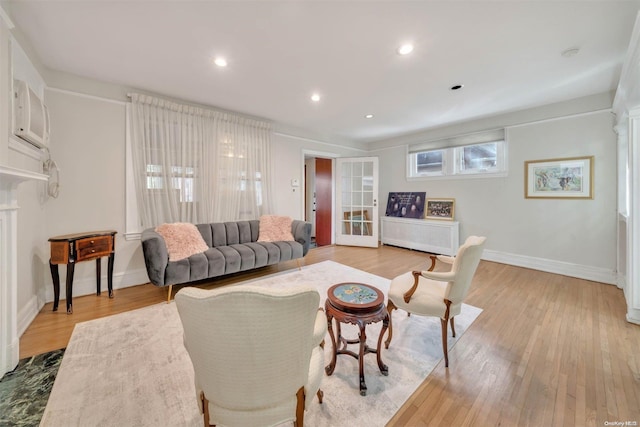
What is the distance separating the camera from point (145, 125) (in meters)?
3.17

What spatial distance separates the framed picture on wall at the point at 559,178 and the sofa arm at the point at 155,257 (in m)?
5.35

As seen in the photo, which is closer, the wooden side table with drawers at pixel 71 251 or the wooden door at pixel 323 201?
the wooden side table with drawers at pixel 71 251

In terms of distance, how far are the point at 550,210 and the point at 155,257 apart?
5515 mm

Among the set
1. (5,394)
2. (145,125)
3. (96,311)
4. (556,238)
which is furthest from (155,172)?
(556,238)

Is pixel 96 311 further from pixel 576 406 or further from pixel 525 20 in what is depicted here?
pixel 525 20

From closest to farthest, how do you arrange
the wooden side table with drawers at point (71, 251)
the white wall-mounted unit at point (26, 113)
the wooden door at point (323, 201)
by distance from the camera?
the white wall-mounted unit at point (26, 113) → the wooden side table with drawers at point (71, 251) → the wooden door at point (323, 201)

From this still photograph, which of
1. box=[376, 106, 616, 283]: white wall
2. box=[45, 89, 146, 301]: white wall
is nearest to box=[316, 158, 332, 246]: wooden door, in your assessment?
box=[376, 106, 616, 283]: white wall

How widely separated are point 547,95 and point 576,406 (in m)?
3.81

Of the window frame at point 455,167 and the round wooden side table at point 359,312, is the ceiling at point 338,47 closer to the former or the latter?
the window frame at point 455,167

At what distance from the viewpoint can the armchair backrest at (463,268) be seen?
65.9 inches

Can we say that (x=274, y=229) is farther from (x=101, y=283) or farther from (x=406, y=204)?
(x=406, y=204)

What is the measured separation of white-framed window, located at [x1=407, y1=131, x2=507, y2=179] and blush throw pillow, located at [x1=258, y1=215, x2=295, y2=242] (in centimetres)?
324

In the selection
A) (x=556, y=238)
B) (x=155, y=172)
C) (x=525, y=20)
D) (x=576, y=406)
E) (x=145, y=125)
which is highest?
(x=525, y=20)

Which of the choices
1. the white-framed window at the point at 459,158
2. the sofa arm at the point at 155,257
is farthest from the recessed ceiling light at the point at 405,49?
the sofa arm at the point at 155,257
